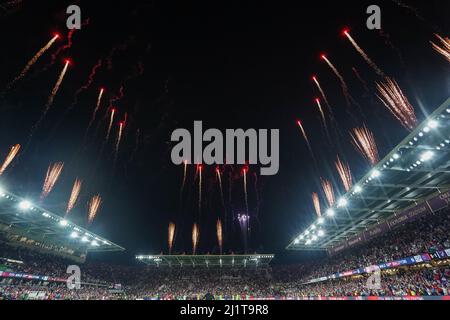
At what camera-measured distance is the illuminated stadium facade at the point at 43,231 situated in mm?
31375

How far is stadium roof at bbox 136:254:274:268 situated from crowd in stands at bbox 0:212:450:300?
1335 mm

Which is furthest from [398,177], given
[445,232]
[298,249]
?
[298,249]

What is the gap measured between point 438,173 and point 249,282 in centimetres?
4368

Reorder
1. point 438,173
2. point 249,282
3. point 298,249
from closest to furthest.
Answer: point 438,173 → point 249,282 → point 298,249

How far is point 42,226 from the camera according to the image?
132 ft

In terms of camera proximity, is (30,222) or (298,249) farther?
(298,249)

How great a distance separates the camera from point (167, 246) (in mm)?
61781

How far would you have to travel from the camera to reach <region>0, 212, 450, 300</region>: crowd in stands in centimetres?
2303

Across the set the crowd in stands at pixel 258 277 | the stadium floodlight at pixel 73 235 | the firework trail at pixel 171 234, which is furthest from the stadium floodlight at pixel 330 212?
the stadium floodlight at pixel 73 235

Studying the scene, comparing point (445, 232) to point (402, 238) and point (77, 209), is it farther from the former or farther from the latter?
point (77, 209)

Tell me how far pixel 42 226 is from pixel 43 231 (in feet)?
13.5

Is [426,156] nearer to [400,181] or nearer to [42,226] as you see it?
[400,181]

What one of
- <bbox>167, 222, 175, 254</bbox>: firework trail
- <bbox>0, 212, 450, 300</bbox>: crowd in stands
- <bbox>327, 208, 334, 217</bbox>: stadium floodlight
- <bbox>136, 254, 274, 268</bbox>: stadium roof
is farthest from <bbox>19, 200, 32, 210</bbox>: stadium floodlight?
<bbox>327, 208, 334, 217</bbox>: stadium floodlight
